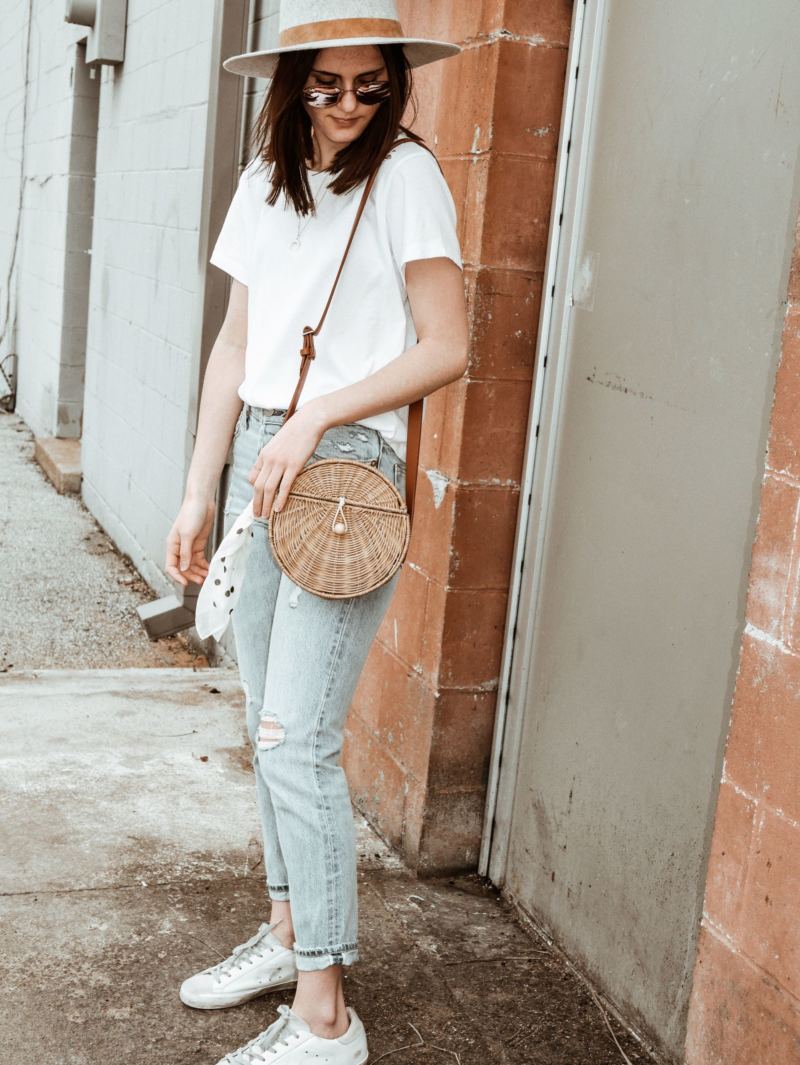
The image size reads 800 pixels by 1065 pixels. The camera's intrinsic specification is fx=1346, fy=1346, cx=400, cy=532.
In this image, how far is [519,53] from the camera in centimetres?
297

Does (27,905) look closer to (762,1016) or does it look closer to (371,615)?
(371,615)

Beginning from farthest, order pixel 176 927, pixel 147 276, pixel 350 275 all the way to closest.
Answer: pixel 147 276 → pixel 176 927 → pixel 350 275

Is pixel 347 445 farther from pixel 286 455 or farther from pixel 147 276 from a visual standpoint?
pixel 147 276

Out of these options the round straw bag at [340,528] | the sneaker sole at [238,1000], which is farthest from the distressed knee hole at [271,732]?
the sneaker sole at [238,1000]

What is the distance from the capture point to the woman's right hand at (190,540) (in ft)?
8.29

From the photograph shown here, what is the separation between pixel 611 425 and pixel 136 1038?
1.51 m

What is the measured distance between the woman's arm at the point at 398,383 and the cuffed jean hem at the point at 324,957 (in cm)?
78

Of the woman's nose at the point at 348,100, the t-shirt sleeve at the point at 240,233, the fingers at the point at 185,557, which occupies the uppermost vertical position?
the woman's nose at the point at 348,100

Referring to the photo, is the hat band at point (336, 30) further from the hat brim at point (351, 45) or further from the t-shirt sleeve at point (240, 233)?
the t-shirt sleeve at point (240, 233)

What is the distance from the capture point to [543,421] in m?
3.06

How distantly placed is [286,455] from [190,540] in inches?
17.0

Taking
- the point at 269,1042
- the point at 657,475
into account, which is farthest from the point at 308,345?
the point at 269,1042

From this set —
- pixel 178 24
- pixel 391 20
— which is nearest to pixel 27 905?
pixel 391 20

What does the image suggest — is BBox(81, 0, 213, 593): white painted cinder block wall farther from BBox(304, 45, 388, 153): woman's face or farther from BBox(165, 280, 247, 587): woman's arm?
BBox(304, 45, 388, 153): woman's face
